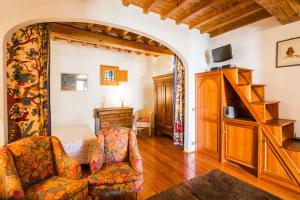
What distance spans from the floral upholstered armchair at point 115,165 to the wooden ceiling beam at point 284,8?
8.52 ft

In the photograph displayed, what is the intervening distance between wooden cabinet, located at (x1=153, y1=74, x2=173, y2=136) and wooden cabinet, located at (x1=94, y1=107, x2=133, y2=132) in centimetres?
95

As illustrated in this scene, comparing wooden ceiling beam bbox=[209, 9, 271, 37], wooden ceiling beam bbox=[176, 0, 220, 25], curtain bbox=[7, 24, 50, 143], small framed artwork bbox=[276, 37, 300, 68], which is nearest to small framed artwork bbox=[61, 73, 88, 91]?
curtain bbox=[7, 24, 50, 143]

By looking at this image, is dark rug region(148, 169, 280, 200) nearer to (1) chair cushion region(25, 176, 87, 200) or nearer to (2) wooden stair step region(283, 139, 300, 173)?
(1) chair cushion region(25, 176, 87, 200)

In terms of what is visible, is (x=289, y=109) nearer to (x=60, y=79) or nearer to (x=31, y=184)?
(x=31, y=184)

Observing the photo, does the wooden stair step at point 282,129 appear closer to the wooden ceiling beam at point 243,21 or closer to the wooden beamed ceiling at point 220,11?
the wooden beamed ceiling at point 220,11

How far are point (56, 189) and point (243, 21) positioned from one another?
159 inches

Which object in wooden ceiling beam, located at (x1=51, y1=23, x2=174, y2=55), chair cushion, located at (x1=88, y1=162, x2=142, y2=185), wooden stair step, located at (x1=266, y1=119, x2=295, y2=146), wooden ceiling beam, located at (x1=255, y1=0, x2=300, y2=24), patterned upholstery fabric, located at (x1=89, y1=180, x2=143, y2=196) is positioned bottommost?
patterned upholstery fabric, located at (x1=89, y1=180, x2=143, y2=196)

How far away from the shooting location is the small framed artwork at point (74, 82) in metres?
4.28

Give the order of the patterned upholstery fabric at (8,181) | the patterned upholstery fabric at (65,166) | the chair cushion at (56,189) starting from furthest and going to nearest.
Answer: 1. the patterned upholstery fabric at (65,166)
2. the chair cushion at (56,189)
3. the patterned upholstery fabric at (8,181)

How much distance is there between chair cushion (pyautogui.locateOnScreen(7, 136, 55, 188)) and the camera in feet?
5.28

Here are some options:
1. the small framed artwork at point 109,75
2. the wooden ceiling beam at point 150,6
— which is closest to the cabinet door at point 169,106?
the small framed artwork at point 109,75

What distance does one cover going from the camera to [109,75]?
195 inches

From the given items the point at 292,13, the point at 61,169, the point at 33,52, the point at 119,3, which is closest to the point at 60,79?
the point at 33,52

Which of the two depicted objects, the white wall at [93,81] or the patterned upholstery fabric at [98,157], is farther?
the white wall at [93,81]
